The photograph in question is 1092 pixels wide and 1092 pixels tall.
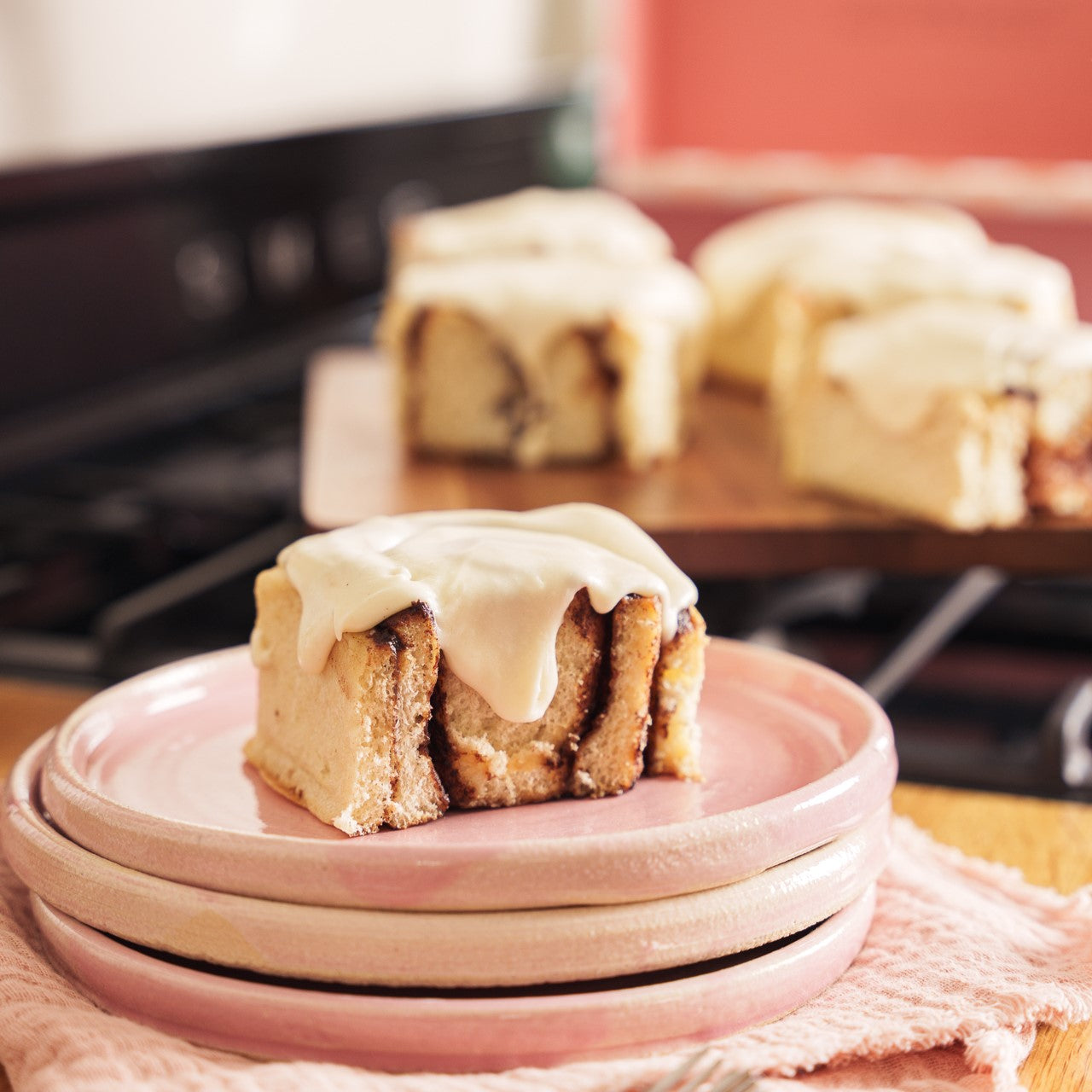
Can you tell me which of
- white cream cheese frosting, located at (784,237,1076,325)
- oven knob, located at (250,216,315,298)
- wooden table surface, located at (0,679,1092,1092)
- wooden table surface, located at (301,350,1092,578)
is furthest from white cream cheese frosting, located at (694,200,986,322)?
wooden table surface, located at (0,679,1092,1092)

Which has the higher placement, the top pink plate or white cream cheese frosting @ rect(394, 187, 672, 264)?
the top pink plate

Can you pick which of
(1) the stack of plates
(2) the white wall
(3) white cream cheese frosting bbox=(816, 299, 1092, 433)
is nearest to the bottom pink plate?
(1) the stack of plates

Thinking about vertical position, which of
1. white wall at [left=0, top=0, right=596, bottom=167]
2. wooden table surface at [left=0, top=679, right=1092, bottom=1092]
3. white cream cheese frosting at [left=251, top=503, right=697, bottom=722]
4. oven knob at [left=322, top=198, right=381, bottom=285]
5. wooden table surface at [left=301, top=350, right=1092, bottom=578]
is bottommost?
wooden table surface at [left=301, top=350, right=1092, bottom=578]

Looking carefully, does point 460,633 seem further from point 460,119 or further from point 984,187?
point 984,187

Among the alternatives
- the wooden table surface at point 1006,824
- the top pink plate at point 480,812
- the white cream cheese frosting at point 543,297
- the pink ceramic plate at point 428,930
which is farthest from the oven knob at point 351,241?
the pink ceramic plate at point 428,930

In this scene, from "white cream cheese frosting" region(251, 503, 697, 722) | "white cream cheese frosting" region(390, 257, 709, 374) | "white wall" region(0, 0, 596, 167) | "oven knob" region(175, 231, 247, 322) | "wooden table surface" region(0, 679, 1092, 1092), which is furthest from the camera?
"oven knob" region(175, 231, 247, 322)

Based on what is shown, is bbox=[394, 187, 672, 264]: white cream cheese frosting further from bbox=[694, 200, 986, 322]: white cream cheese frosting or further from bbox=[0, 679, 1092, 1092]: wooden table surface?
bbox=[0, 679, 1092, 1092]: wooden table surface

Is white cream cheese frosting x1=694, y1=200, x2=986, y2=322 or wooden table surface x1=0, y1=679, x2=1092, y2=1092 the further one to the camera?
white cream cheese frosting x1=694, y1=200, x2=986, y2=322

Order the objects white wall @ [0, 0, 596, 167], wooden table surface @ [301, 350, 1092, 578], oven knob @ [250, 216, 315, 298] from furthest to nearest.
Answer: oven knob @ [250, 216, 315, 298]
white wall @ [0, 0, 596, 167]
wooden table surface @ [301, 350, 1092, 578]
